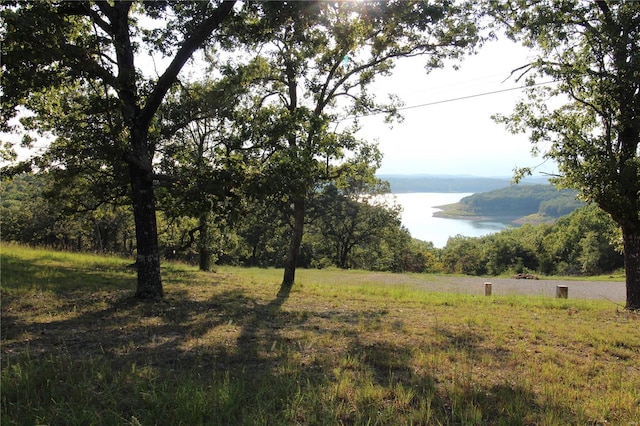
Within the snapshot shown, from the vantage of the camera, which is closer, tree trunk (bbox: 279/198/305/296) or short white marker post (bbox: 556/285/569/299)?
short white marker post (bbox: 556/285/569/299)

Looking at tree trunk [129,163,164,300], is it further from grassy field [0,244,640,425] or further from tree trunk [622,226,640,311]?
tree trunk [622,226,640,311]

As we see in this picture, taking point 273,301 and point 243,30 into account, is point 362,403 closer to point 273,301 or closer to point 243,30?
point 273,301

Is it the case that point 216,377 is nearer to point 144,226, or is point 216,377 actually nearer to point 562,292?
point 144,226

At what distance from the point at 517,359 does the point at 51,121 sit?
1316 centimetres

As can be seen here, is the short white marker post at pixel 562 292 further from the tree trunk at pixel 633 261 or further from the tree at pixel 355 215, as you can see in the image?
the tree at pixel 355 215

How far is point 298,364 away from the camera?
4.45 m

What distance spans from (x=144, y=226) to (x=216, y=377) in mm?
5017

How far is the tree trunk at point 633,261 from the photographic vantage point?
10.4 m

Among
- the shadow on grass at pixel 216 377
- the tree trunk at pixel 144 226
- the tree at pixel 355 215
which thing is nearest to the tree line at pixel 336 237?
the tree at pixel 355 215

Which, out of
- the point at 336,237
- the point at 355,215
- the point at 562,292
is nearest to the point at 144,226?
the point at 562,292

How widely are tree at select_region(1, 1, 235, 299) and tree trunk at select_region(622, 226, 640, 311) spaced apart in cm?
1132

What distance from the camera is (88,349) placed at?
475 cm

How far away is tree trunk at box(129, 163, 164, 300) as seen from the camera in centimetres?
800

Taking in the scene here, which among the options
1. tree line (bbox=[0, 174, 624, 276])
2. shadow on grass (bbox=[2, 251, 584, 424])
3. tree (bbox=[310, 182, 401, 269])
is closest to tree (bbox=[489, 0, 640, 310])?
shadow on grass (bbox=[2, 251, 584, 424])
